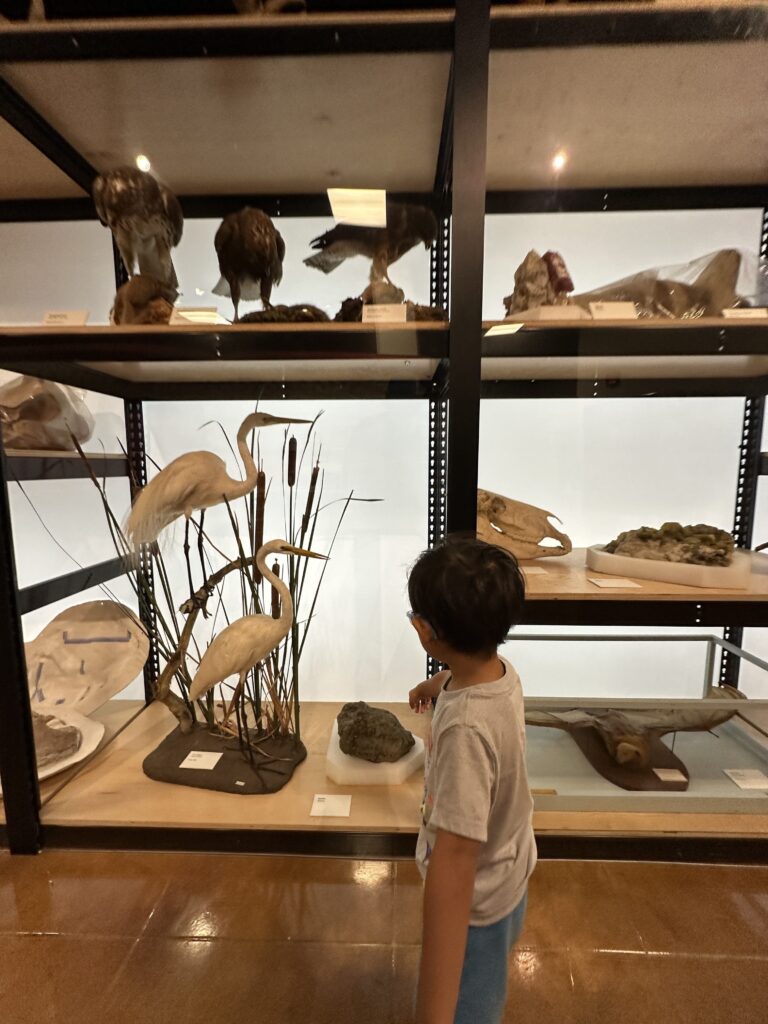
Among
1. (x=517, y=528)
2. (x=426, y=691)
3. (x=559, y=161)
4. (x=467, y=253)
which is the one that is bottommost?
(x=426, y=691)

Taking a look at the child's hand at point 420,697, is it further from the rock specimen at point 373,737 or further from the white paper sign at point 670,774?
the white paper sign at point 670,774

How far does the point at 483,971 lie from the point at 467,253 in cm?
118

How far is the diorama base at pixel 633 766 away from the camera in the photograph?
4.10 feet

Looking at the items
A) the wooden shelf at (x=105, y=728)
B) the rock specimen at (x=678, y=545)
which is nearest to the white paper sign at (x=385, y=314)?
the rock specimen at (x=678, y=545)

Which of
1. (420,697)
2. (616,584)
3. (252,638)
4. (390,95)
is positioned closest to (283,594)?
→ (252,638)

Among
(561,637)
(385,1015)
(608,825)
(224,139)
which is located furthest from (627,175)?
(385,1015)

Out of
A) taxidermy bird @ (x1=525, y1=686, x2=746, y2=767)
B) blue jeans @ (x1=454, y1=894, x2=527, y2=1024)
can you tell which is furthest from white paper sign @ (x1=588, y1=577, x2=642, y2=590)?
blue jeans @ (x1=454, y1=894, x2=527, y2=1024)

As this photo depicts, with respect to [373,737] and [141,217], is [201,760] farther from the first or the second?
[141,217]

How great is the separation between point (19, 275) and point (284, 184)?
0.79m

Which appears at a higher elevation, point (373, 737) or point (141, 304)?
point (141, 304)

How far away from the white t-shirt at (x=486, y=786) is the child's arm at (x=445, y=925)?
0.08 feet

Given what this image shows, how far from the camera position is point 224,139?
1204 mm

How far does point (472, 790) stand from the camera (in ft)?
1.89

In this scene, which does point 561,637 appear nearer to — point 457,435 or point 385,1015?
point 457,435
